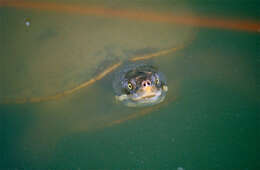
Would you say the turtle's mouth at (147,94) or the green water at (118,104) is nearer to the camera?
the green water at (118,104)

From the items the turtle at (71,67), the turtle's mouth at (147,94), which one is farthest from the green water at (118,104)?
the turtle's mouth at (147,94)

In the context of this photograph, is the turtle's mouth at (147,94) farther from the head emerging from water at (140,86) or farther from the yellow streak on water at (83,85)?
the yellow streak on water at (83,85)

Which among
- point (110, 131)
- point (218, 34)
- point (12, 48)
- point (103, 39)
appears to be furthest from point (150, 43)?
point (12, 48)

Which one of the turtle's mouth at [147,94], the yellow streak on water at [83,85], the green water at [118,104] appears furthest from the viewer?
the yellow streak on water at [83,85]

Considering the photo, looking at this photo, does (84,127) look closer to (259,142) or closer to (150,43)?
(150,43)

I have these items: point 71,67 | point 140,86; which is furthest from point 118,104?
point 71,67

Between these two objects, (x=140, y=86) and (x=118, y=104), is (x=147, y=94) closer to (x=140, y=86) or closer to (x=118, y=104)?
(x=140, y=86)
